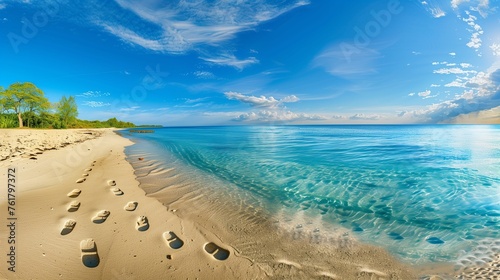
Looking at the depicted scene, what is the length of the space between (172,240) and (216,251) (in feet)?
3.61

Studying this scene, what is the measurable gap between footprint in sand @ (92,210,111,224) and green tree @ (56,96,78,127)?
77.3 meters

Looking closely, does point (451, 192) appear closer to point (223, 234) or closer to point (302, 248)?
point (302, 248)

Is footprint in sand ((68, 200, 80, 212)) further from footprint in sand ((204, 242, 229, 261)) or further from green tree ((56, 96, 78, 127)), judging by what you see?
green tree ((56, 96, 78, 127))

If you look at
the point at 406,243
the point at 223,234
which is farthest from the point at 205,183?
the point at 406,243

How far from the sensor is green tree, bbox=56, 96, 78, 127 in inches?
2468

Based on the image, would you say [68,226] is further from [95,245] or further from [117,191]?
[117,191]

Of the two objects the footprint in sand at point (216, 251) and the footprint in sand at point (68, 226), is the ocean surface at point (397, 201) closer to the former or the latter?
the footprint in sand at point (216, 251)

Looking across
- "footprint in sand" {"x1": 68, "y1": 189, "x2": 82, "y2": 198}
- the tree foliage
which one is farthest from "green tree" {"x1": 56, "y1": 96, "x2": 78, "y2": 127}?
"footprint in sand" {"x1": 68, "y1": 189, "x2": 82, "y2": 198}

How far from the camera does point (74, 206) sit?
598cm

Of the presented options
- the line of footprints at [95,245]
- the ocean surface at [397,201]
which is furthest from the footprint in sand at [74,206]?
the ocean surface at [397,201]

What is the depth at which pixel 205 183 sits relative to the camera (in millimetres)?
9711

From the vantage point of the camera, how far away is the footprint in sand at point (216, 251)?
4086 mm

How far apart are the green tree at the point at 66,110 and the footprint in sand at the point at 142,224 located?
78272 mm

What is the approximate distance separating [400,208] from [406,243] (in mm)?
2673
